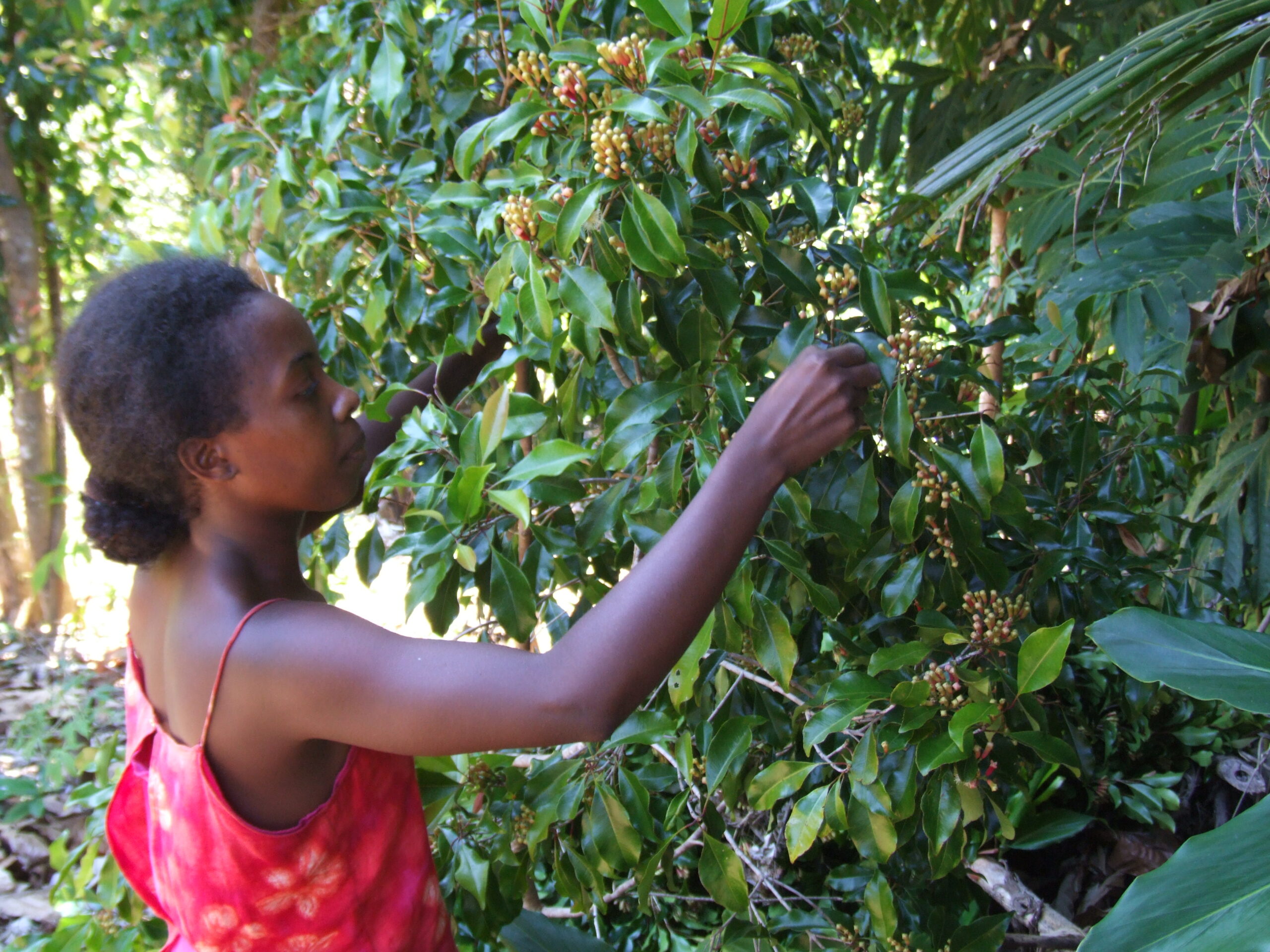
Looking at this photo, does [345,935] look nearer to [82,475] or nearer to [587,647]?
[587,647]

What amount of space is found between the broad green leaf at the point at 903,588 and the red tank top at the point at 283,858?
647 mm

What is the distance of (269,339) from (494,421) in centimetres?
26

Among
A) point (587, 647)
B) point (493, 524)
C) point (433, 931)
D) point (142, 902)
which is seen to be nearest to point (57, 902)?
point (142, 902)

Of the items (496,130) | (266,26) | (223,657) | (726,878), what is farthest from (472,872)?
(266,26)

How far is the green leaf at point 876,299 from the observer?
1.12m

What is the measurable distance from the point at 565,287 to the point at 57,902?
1748 mm

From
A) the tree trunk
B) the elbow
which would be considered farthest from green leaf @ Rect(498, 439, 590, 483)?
the tree trunk

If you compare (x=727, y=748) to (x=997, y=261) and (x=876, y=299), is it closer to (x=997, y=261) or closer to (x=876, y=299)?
(x=876, y=299)

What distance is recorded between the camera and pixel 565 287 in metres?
1.14

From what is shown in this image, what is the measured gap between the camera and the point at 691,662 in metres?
1.26

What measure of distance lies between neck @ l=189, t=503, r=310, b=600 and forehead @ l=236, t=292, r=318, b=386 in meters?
0.18

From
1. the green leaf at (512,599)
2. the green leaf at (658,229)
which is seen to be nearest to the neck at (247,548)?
the green leaf at (512,599)

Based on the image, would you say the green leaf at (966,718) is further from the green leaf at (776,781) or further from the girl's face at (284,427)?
the girl's face at (284,427)

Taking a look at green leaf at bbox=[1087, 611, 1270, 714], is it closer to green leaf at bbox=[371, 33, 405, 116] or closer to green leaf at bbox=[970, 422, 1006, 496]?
green leaf at bbox=[970, 422, 1006, 496]
